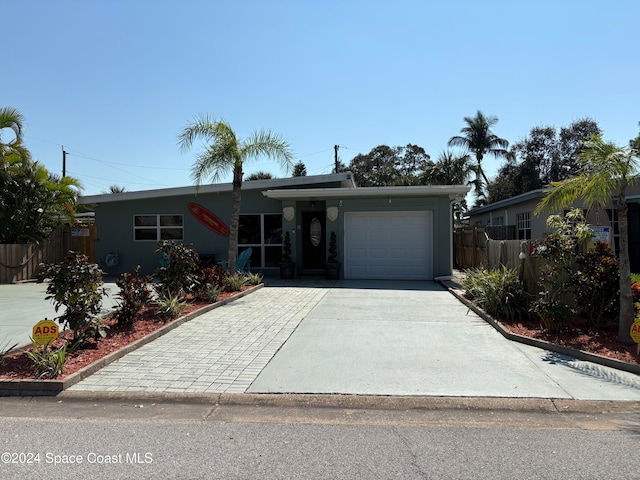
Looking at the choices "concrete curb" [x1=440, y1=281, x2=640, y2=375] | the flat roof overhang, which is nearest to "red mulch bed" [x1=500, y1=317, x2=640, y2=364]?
"concrete curb" [x1=440, y1=281, x2=640, y2=375]

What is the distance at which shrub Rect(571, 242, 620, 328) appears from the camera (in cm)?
687

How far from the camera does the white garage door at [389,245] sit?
14711 millimetres

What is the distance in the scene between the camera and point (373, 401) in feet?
15.1

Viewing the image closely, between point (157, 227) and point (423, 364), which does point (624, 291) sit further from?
point (157, 227)

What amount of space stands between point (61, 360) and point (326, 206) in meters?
10.8

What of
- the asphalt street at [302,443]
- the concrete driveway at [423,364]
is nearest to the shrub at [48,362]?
the asphalt street at [302,443]

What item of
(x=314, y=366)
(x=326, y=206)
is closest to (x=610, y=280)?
(x=314, y=366)

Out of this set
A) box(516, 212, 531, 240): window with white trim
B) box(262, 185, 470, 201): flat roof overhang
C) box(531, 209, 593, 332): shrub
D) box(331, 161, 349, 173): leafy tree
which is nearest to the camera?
box(531, 209, 593, 332): shrub

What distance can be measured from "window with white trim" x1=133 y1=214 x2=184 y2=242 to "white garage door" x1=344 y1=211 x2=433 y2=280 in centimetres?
620

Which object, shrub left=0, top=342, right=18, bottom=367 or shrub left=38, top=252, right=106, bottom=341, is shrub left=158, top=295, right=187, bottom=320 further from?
shrub left=0, top=342, right=18, bottom=367

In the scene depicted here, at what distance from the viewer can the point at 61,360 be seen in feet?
16.9

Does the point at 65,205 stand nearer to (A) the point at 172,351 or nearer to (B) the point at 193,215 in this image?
(B) the point at 193,215

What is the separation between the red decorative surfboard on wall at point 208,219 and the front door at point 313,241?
2842 mm

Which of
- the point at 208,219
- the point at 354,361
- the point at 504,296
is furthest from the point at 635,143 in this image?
the point at 208,219
